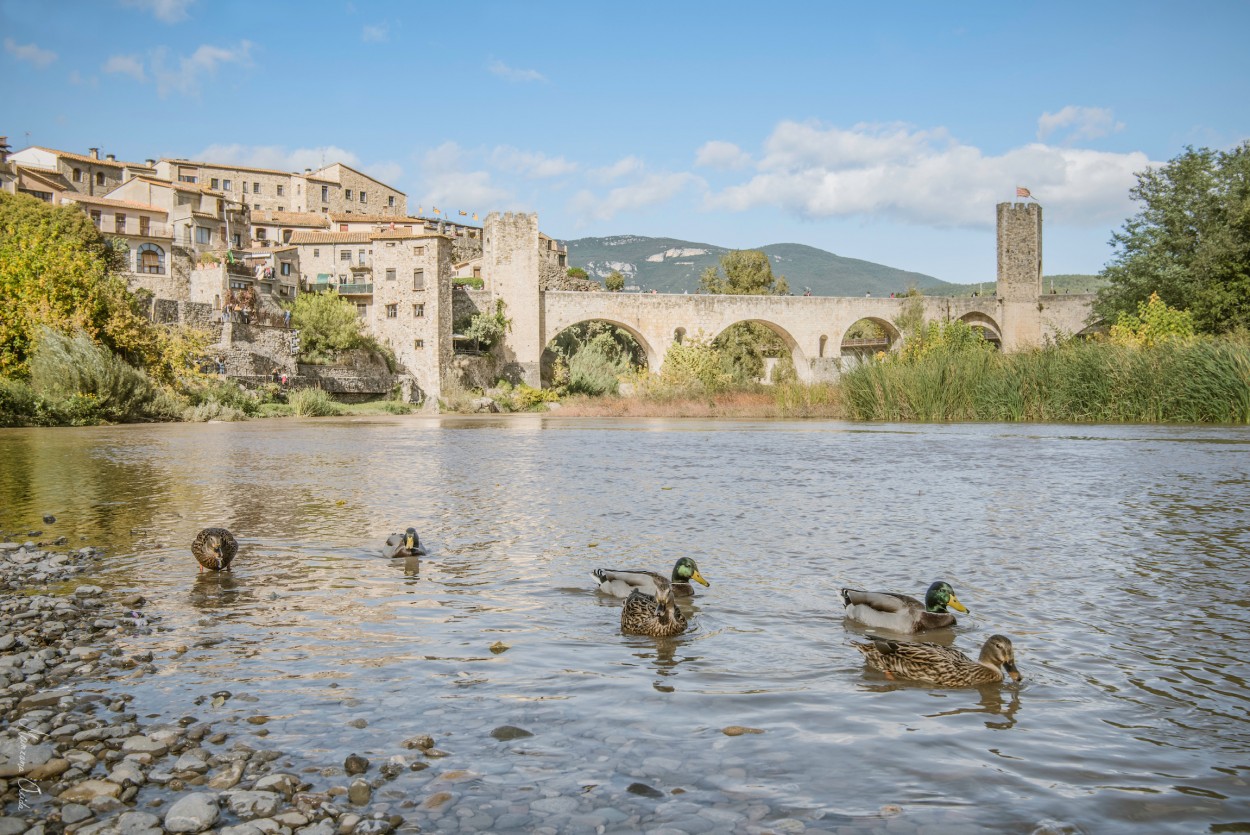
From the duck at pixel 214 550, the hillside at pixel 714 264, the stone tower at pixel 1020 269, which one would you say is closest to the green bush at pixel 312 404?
the duck at pixel 214 550

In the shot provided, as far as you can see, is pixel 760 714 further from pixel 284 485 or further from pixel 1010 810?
→ pixel 284 485

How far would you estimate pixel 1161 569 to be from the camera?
239 inches

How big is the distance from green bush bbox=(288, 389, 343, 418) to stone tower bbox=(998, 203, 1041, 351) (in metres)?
40.0

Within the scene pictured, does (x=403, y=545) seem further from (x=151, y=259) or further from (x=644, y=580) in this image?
(x=151, y=259)

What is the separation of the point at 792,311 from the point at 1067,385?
106 feet

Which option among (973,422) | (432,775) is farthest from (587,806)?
(973,422)

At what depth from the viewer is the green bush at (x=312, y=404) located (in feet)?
122

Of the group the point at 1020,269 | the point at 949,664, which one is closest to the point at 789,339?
the point at 1020,269

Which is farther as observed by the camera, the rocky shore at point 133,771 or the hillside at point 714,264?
the hillside at point 714,264

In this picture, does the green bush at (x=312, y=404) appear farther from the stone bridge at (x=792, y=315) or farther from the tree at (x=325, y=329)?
the stone bridge at (x=792, y=315)

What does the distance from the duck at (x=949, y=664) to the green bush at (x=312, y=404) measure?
1396 inches

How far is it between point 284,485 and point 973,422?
703 inches

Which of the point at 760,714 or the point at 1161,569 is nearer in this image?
the point at 760,714

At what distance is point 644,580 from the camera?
5109 millimetres
